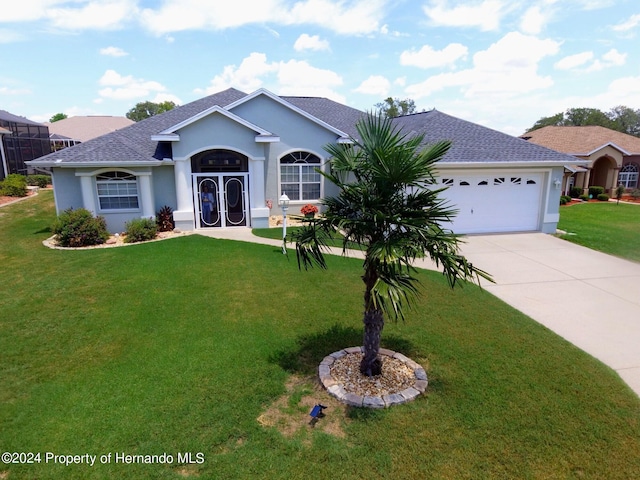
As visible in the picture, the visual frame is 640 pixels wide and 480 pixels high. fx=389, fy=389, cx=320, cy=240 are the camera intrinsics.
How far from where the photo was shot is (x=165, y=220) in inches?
618

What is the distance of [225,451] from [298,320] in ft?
11.3

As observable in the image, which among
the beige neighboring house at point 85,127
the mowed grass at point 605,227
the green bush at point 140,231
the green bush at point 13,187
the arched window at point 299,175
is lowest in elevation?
the mowed grass at point 605,227

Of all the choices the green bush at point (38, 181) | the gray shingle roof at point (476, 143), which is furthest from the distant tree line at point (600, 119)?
the green bush at point (38, 181)

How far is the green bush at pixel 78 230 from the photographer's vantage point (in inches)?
524

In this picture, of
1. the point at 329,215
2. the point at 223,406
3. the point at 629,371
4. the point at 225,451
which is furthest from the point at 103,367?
the point at 629,371

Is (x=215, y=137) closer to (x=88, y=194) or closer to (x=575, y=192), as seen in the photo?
(x=88, y=194)

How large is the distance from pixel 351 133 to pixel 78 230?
12381 mm

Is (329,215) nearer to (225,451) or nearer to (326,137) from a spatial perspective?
(225,451)

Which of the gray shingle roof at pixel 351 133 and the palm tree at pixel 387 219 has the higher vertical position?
the gray shingle roof at pixel 351 133

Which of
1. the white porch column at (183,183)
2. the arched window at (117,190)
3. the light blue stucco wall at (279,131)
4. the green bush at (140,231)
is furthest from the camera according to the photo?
the light blue stucco wall at (279,131)

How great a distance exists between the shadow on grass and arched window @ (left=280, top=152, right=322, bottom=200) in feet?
37.3

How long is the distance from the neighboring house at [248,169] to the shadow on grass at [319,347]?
30.3ft

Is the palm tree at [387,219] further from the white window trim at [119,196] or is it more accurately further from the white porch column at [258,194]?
the white window trim at [119,196]

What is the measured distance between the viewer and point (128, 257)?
11.8 m
